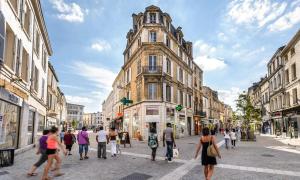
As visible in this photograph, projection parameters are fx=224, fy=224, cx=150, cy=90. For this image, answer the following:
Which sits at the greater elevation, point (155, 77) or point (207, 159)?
point (155, 77)

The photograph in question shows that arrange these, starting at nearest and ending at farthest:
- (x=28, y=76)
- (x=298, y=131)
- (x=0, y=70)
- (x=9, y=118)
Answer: (x=0, y=70) < (x=9, y=118) < (x=28, y=76) < (x=298, y=131)

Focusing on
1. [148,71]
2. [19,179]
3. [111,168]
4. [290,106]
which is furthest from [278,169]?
[290,106]

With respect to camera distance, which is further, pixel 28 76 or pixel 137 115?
pixel 137 115

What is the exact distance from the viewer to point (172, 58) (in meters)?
29.7

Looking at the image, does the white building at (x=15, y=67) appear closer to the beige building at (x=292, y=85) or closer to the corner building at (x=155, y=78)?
the corner building at (x=155, y=78)

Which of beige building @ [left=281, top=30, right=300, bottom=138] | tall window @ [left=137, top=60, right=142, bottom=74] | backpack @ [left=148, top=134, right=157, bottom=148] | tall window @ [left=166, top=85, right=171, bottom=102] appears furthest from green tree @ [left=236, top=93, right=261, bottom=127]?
backpack @ [left=148, top=134, right=157, bottom=148]

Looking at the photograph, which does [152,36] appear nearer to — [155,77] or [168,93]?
[155,77]

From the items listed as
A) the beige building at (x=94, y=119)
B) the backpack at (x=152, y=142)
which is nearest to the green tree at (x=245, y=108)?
the backpack at (x=152, y=142)

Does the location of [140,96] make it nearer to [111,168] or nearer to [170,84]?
[170,84]

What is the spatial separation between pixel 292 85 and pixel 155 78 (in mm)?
16446

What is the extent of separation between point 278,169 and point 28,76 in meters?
15.0

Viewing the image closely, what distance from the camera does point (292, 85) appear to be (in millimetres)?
26781

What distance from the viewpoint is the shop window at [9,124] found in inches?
396

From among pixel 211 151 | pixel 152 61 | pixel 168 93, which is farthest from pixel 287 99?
pixel 211 151
